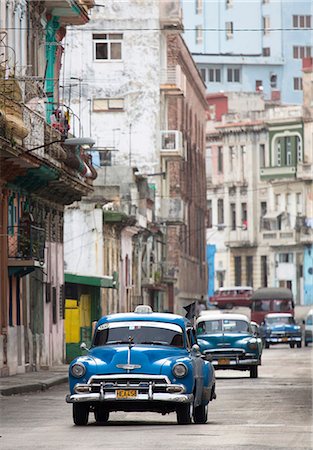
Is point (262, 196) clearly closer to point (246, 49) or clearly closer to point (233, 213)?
point (233, 213)

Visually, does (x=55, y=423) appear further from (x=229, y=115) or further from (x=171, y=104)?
(x=229, y=115)

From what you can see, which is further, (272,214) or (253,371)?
(272,214)

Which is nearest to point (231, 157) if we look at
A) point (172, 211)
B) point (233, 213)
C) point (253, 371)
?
point (233, 213)

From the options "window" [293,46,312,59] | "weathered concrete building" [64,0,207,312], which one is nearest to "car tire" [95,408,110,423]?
"weathered concrete building" [64,0,207,312]

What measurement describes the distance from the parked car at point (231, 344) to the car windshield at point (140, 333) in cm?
1980

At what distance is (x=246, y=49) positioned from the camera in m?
168

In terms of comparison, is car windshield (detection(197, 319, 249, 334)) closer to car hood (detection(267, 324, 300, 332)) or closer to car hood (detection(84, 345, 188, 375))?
car hood (detection(84, 345, 188, 375))

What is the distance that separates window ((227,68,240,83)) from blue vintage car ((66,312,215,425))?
14147cm

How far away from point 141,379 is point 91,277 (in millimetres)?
38928

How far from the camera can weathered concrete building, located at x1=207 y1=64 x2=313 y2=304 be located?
145 meters

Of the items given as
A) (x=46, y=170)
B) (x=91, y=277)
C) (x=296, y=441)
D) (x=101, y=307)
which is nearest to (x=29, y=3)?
(x=46, y=170)

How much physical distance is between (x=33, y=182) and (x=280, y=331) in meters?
39.2

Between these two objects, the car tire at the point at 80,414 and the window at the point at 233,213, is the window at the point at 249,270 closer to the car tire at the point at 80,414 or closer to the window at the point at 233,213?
the window at the point at 233,213

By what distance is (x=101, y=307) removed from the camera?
232 feet
